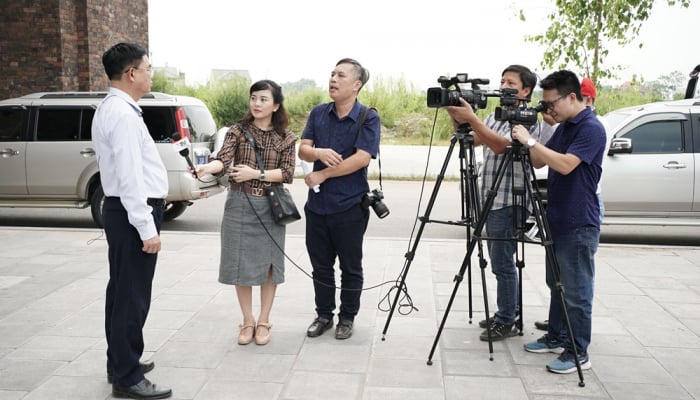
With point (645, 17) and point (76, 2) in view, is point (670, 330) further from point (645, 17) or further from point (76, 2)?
point (76, 2)

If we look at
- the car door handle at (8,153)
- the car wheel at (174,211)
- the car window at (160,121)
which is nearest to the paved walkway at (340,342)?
the car window at (160,121)

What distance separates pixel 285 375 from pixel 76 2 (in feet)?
43.9

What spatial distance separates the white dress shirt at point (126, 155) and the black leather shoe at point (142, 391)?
2.96 ft

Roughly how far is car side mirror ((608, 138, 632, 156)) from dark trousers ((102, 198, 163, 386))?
22.0 feet

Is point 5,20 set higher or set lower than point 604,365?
higher

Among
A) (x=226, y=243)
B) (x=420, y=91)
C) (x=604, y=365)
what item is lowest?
(x=604, y=365)

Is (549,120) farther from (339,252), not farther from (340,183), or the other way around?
(339,252)

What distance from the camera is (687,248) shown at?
9023 mm

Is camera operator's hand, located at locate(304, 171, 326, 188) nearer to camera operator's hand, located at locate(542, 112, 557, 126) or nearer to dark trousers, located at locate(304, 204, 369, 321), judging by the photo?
dark trousers, located at locate(304, 204, 369, 321)

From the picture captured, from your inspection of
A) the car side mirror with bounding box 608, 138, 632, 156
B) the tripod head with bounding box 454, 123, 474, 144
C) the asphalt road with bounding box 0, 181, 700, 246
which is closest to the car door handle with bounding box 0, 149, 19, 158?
the asphalt road with bounding box 0, 181, 700, 246

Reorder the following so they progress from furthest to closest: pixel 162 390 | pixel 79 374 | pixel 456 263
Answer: pixel 456 263
pixel 79 374
pixel 162 390

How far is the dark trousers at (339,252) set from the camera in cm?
521

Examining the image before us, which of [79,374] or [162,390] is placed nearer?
[162,390]

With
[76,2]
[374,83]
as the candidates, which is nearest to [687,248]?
[76,2]
